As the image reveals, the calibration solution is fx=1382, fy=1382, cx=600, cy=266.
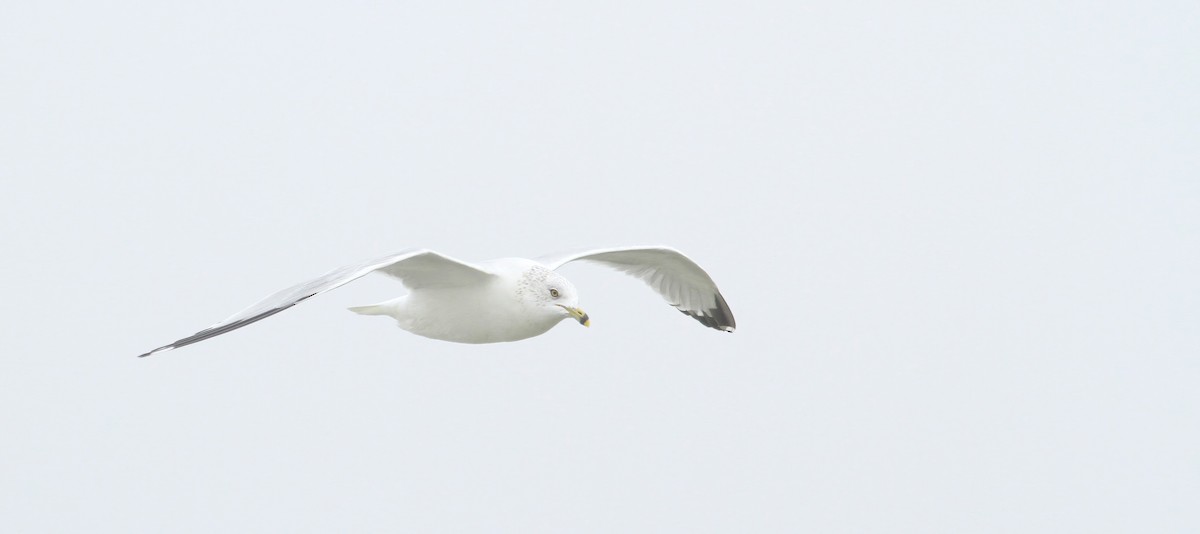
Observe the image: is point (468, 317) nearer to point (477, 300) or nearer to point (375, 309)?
point (477, 300)

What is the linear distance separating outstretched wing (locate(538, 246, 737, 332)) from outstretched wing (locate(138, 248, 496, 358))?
1643 mm

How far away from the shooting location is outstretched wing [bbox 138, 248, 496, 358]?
5914 mm

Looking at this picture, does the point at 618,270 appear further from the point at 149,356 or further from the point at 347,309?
the point at 149,356

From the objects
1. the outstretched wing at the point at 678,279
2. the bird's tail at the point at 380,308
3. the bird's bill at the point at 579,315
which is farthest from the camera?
the outstretched wing at the point at 678,279

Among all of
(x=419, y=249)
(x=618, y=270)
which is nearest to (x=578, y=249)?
(x=618, y=270)

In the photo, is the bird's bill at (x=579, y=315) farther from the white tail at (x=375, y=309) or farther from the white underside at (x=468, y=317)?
the white tail at (x=375, y=309)

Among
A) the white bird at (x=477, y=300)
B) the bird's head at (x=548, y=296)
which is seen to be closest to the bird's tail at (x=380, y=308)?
the white bird at (x=477, y=300)

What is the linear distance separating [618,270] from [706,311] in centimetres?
75

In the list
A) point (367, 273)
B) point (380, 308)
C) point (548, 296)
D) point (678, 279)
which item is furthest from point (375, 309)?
point (678, 279)

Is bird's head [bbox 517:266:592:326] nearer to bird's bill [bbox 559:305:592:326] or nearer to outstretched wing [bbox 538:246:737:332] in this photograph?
bird's bill [bbox 559:305:592:326]

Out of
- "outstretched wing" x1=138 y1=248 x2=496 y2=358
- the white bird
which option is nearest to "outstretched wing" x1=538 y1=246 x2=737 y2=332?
the white bird

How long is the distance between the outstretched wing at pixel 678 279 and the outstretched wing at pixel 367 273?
1643 mm

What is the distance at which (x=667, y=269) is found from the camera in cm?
932

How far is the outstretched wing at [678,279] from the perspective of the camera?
352 inches
